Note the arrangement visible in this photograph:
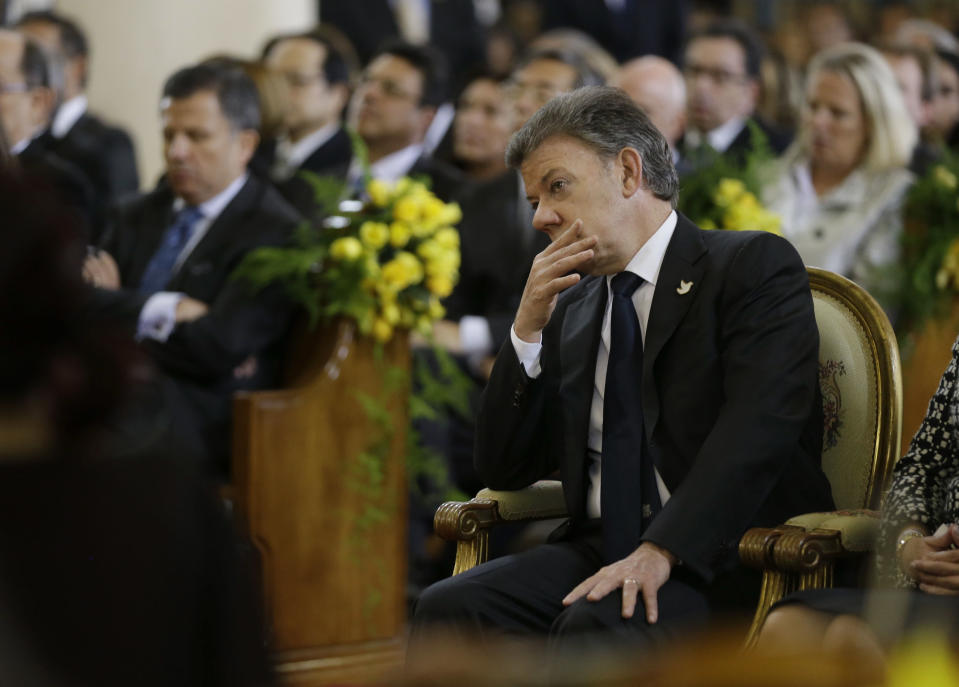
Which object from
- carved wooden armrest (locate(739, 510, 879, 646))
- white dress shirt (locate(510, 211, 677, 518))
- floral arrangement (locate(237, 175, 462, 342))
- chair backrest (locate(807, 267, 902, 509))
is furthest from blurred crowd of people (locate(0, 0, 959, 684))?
chair backrest (locate(807, 267, 902, 509))

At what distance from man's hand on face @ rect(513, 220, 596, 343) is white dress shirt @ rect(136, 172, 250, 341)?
1.76 metres

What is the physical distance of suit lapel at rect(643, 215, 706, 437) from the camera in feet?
8.44

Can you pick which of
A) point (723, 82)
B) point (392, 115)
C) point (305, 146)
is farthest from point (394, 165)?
point (723, 82)

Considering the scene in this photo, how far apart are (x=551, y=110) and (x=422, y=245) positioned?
5.18 feet

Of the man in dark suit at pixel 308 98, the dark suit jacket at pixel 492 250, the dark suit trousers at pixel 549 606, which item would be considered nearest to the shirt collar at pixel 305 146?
the man in dark suit at pixel 308 98

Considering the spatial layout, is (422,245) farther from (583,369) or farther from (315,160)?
(315,160)

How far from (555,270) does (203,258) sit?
199cm

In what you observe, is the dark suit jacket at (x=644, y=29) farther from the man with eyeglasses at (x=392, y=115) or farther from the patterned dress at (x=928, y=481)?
the patterned dress at (x=928, y=481)

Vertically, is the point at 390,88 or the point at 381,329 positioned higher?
the point at 390,88

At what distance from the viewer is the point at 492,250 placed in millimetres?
5094

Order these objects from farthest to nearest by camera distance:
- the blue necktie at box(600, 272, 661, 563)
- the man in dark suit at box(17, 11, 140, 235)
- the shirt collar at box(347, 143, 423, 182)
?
the man in dark suit at box(17, 11, 140, 235)
the shirt collar at box(347, 143, 423, 182)
the blue necktie at box(600, 272, 661, 563)

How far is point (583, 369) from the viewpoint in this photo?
8.82ft

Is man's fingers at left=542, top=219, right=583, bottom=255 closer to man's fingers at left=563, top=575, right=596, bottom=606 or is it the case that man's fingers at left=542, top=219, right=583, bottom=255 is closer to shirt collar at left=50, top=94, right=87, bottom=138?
man's fingers at left=563, top=575, right=596, bottom=606

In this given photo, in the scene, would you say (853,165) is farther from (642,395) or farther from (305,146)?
(642,395)
